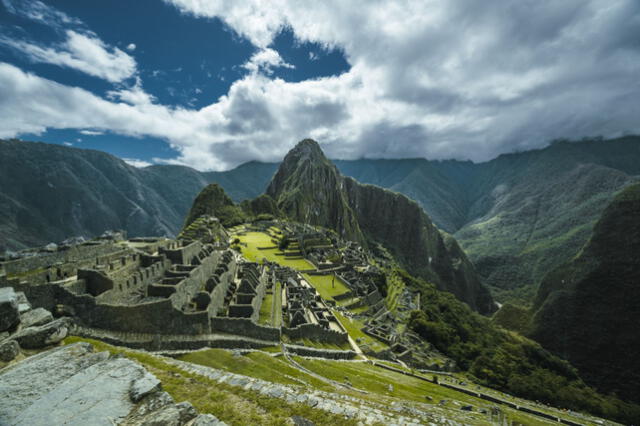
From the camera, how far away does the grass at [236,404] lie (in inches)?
345

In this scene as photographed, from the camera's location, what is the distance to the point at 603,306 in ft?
338

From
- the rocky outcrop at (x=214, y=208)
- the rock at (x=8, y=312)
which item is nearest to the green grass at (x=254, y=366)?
the rock at (x=8, y=312)

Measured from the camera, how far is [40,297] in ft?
57.1

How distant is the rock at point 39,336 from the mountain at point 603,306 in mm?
135605

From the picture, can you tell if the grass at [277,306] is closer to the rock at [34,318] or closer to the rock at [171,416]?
the rock at [34,318]

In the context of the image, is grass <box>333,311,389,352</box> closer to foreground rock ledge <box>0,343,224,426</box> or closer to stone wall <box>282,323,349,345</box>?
stone wall <box>282,323,349,345</box>

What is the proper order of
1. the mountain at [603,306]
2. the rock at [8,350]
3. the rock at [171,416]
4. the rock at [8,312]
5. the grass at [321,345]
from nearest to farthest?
1. the rock at [171,416]
2. the rock at [8,350]
3. the rock at [8,312]
4. the grass at [321,345]
5. the mountain at [603,306]

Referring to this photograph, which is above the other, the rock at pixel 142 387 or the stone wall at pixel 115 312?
the rock at pixel 142 387

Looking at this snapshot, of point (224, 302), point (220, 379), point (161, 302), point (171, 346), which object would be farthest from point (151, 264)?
point (220, 379)

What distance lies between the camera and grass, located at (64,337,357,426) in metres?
8.77

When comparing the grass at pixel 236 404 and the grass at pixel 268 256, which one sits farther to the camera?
the grass at pixel 268 256

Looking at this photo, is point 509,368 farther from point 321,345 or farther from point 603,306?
point 603,306

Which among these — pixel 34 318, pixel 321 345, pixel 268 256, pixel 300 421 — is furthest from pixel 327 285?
pixel 34 318

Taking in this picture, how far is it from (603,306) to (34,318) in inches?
6248
